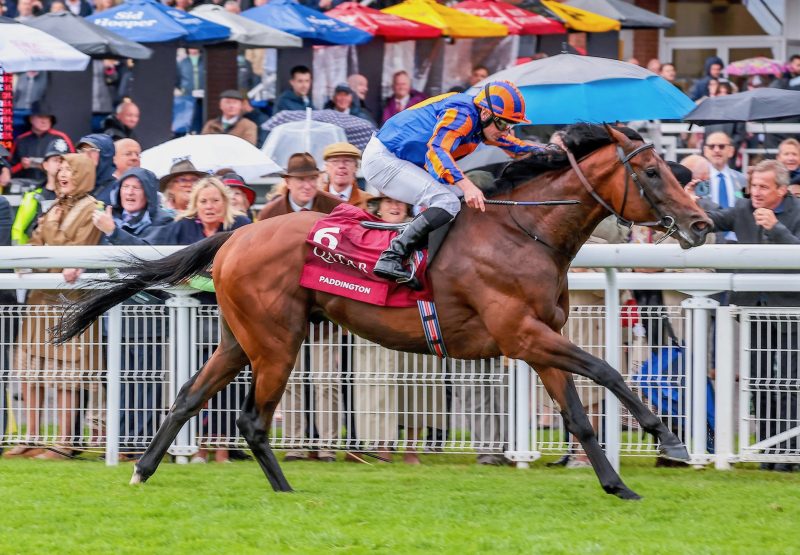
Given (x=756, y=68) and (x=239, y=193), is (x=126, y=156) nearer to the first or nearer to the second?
(x=239, y=193)

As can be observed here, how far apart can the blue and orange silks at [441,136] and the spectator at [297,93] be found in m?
8.02

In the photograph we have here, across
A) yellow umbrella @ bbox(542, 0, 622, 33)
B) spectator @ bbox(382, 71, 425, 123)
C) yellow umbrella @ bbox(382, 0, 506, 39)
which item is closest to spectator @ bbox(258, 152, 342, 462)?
spectator @ bbox(382, 71, 425, 123)

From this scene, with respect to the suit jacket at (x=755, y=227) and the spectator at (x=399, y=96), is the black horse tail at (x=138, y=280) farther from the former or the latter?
the spectator at (x=399, y=96)

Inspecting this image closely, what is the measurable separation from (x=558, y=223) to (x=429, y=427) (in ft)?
5.08

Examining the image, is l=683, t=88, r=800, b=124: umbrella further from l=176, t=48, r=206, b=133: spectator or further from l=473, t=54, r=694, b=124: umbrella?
l=176, t=48, r=206, b=133: spectator

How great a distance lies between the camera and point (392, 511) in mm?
6121

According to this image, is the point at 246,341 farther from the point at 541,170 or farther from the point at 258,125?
the point at 258,125

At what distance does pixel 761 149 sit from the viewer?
13.8m

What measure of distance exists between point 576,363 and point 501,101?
125 cm

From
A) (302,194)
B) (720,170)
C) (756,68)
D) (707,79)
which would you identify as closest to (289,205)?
(302,194)

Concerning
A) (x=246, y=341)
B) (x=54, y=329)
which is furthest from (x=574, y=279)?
(x=54, y=329)

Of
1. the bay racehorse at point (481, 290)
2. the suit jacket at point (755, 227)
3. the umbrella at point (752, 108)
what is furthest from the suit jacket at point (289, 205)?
the umbrella at point (752, 108)

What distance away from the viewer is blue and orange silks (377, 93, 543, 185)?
648cm

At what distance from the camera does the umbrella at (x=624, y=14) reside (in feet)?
60.8
